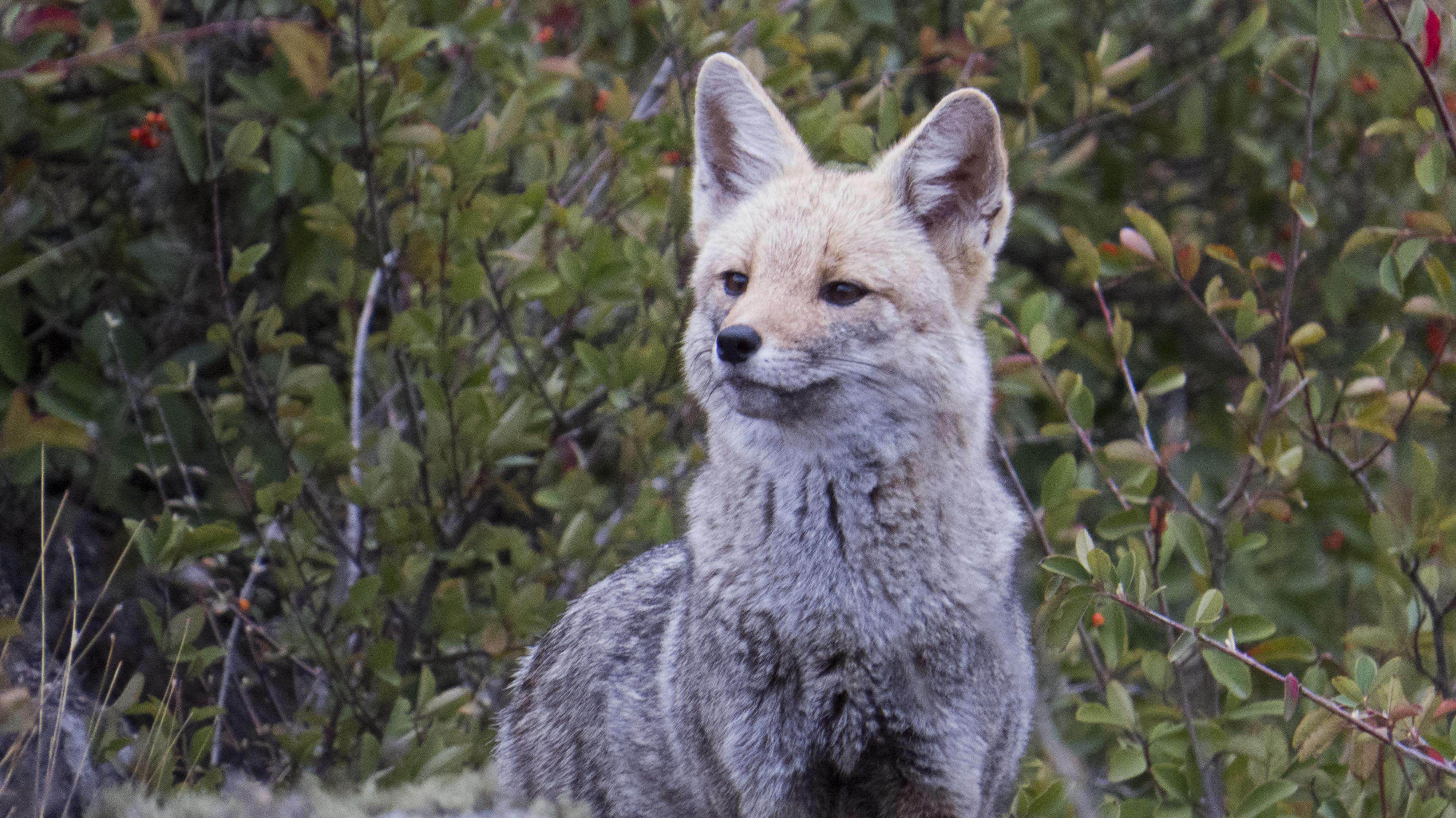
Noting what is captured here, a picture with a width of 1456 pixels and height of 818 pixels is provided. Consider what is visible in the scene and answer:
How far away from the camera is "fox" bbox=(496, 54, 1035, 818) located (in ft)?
9.64

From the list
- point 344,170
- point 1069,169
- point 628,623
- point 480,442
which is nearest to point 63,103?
point 344,170

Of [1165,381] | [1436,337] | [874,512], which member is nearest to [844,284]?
[874,512]

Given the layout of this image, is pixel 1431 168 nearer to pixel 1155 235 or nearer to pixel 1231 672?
pixel 1155 235

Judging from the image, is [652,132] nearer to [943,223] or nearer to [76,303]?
[943,223]

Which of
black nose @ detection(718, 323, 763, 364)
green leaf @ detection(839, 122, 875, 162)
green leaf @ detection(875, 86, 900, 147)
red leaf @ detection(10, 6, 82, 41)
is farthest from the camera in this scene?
green leaf @ detection(875, 86, 900, 147)

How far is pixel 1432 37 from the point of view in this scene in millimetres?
3619

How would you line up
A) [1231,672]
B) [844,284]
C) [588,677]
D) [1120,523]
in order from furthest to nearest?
[1120,523]
[588,677]
[844,284]
[1231,672]

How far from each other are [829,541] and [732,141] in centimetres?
135

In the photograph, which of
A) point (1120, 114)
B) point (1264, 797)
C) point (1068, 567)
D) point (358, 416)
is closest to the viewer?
point (1068, 567)

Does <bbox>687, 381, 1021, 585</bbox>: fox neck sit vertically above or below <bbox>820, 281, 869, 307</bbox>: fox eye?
below

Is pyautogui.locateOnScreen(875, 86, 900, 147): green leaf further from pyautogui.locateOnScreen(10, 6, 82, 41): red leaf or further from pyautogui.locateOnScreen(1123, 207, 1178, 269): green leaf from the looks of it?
pyautogui.locateOnScreen(10, 6, 82, 41): red leaf

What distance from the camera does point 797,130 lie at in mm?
4680

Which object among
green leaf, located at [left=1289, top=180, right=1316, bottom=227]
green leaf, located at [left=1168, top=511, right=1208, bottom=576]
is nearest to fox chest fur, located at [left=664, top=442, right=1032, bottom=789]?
green leaf, located at [left=1168, top=511, right=1208, bottom=576]

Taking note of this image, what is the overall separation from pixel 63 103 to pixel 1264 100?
5.63 m
